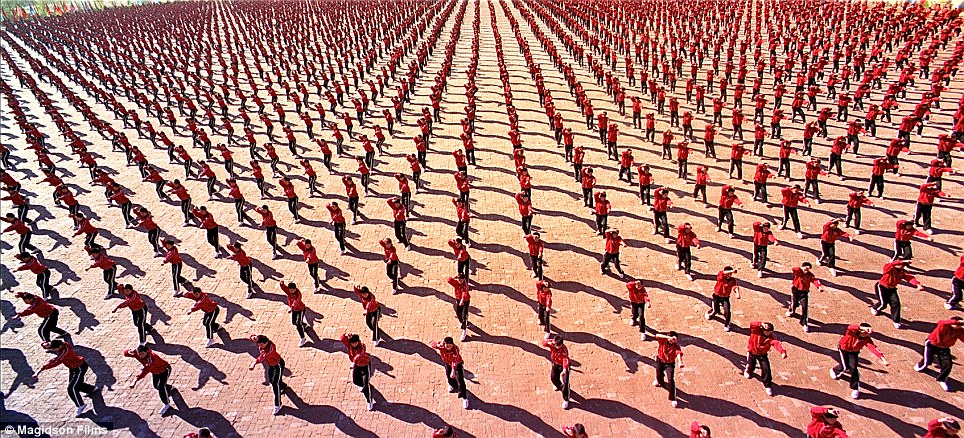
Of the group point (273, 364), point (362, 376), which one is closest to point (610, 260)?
point (362, 376)

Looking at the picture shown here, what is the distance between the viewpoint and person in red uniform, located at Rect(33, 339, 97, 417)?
9164mm

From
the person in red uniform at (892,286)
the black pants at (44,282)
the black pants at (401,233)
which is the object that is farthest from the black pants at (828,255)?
the black pants at (44,282)

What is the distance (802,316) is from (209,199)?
16.4 metres

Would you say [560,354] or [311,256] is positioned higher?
[311,256]

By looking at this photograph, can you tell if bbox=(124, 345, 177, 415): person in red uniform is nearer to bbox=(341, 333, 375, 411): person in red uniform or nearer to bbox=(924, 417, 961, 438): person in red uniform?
bbox=(341, 333, 375, 411): person in red uniform

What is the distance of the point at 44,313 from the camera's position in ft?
35.4

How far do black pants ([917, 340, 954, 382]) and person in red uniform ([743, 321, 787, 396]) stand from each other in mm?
2383

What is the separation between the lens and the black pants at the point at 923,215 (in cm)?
1334

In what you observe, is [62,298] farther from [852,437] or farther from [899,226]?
[899,226]

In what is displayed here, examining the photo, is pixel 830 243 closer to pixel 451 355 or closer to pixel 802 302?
pixel 802 302

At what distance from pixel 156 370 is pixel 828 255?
1350cm

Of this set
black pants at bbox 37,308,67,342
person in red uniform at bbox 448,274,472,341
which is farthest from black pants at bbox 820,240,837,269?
black pants at bbox 37,308,67,342

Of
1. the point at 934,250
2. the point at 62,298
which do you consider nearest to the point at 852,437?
the point at 934,250

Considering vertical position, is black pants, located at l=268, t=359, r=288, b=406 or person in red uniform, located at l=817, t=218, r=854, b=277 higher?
person in red uniform, located at l=817, t=218, r=854, b=277
